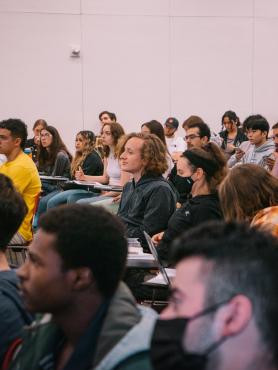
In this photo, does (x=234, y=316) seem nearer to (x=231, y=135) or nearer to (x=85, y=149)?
(x=85, y=149)

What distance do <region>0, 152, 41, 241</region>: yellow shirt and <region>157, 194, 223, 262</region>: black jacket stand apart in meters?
1.16

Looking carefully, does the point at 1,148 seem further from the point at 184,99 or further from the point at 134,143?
the point at 184,99

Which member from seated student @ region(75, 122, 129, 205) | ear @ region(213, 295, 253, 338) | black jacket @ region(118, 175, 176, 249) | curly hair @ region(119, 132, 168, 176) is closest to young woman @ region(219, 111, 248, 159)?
seated student @ region(75, 122, 129, 205)

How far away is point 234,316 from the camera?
1.13 metres

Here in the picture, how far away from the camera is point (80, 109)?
1089cm

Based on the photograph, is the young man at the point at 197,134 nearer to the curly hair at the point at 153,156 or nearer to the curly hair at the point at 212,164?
the curly hair at the point at 153,156

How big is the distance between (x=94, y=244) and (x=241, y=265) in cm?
52

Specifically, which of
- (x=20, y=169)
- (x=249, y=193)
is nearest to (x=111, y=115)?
(x=20, y=169)

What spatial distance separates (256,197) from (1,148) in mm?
2553

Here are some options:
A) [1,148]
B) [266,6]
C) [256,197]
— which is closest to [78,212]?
[256,197]

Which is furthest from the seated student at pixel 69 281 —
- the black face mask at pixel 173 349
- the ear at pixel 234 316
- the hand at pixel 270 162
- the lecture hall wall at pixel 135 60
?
the lecture hall wall at pixel 135 60

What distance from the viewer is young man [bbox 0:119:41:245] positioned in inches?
182

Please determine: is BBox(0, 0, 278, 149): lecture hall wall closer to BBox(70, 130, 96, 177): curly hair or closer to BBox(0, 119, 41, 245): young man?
BBox(70, 130, 96, 177): curly hair

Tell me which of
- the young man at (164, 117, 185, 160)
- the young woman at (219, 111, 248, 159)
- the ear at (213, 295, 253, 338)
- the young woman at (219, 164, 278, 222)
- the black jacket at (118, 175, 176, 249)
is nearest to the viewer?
the ear at (213, 295, 253, 338)
